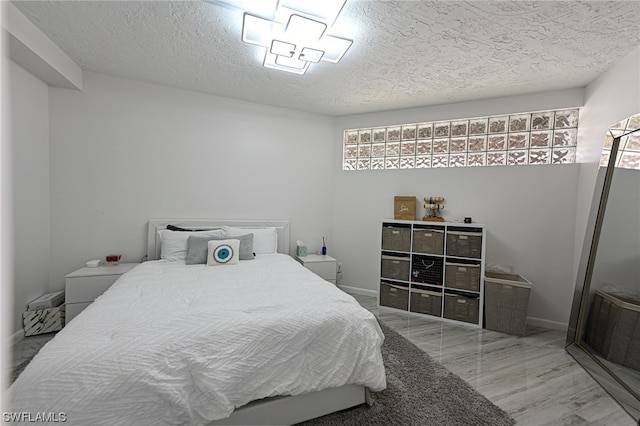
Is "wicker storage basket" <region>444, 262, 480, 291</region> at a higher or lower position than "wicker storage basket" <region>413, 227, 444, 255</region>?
lower

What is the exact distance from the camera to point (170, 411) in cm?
122

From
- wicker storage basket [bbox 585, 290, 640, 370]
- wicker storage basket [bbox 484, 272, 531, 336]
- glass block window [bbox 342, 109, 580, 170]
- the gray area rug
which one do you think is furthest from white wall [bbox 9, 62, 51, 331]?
wicker storage basket [bbox 585, 290, 640, 370]

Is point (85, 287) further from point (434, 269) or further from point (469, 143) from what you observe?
point (469, 143)

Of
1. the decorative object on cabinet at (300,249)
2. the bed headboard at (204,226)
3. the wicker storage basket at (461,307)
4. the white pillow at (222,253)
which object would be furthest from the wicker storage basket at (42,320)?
the wicker storage basket at (461,307)

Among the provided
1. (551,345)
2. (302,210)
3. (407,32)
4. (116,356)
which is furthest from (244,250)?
(551,345)

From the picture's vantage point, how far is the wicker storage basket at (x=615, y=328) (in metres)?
2.00

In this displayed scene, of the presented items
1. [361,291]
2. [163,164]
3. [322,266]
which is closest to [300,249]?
[322,266]

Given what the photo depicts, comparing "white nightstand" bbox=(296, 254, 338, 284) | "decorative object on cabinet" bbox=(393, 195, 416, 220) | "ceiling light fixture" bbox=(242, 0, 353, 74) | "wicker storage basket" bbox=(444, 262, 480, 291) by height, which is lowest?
"white nightstand" bbox=(296, 254, 338, 284)

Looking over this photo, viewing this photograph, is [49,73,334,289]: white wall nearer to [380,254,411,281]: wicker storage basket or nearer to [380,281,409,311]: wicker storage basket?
[380,254,411,281]: wicker storage basket

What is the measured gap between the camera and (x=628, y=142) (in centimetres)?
227

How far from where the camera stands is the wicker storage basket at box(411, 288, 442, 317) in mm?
3180

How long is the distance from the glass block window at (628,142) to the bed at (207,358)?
257 centimetres

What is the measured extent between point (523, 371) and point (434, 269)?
4.08 ft

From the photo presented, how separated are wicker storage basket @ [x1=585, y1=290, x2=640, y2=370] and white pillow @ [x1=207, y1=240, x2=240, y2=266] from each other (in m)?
3.30
